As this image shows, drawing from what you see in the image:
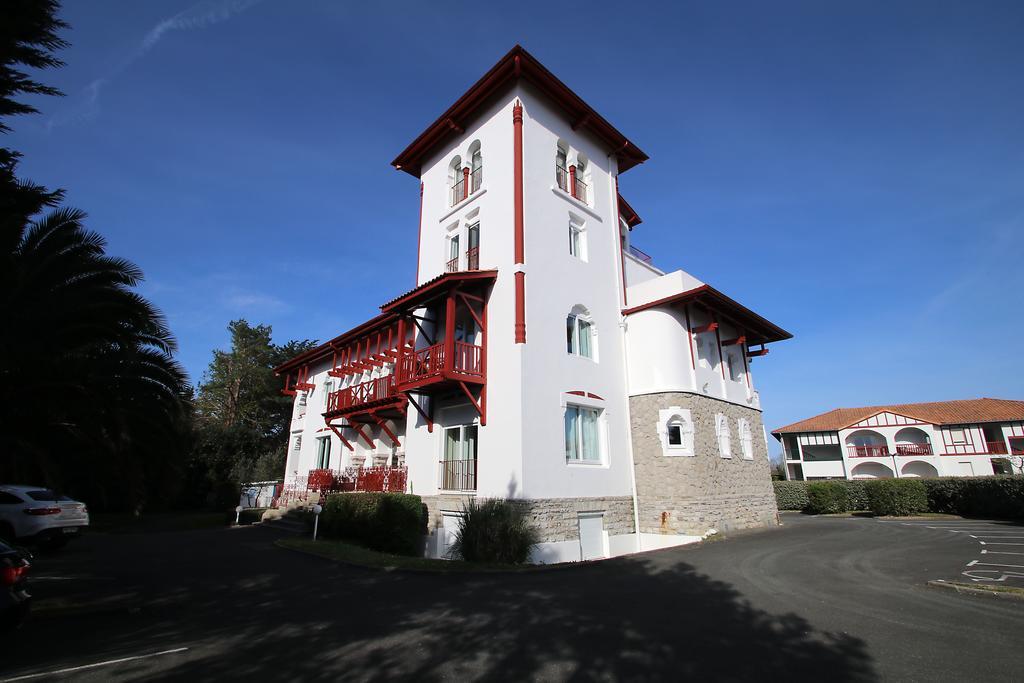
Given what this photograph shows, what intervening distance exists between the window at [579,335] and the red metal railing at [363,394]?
6158 millimetres

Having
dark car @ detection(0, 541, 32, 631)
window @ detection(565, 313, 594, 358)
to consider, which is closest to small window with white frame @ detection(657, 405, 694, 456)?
window @ detection(565, 313, 594, 358)

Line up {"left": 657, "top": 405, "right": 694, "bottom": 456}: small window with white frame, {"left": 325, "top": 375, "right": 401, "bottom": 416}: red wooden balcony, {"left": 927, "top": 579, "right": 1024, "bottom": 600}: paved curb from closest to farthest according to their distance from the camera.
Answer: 1. {"left": 927, "top": 579, "right": 1024, "bottom": 600}: paved curb
2. {"left": 657, "top": 405, "right": 694, "bottom": 456}: small window with white frame
3. {"left": 325, "top": 375, "right": 401, "bottom": 416}: red wooden balcony

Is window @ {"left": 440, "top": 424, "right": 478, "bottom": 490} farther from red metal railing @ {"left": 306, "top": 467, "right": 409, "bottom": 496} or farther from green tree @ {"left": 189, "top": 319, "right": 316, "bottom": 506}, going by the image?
green tree @ {"left": 189, "top": 319, "right": 316, "bottom": 506}

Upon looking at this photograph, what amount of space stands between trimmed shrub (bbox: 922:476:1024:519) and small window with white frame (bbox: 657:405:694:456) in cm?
1421

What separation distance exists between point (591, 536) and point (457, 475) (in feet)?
14.0

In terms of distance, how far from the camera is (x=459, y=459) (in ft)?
51.0

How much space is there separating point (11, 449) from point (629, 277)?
20428mm

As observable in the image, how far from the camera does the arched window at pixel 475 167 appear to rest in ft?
61.4

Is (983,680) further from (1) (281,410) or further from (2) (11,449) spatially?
(1) (281,410)

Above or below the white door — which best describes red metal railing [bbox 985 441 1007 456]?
above

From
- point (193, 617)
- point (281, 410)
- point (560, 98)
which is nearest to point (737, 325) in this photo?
point (560, 98)

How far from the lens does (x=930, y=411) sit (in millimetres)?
48156

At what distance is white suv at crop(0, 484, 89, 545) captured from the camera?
12.8m

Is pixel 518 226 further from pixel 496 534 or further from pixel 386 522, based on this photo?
pixel 386 522
